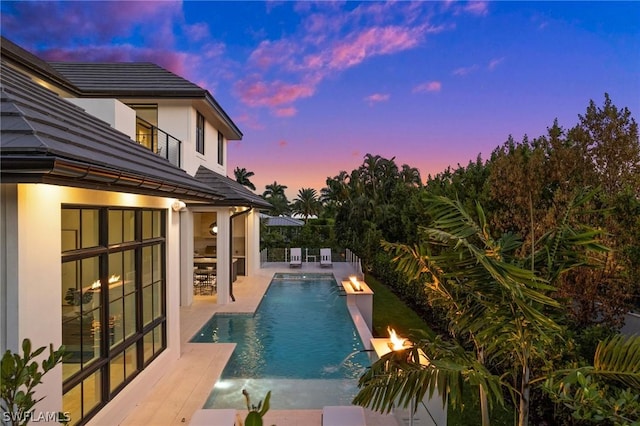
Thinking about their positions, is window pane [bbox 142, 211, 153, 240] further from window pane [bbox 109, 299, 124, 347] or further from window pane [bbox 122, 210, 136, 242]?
window pane [bbox 109, 299, 124, 347]

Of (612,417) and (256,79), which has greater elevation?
(256,79)

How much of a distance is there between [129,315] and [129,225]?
1.67 metres

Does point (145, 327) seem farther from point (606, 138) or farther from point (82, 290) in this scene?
point (606, 138)

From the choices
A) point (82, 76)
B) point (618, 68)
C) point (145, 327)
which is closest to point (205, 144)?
point (82, 76)

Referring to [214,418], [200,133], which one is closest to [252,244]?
[200,133]

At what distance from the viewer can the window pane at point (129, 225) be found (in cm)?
664

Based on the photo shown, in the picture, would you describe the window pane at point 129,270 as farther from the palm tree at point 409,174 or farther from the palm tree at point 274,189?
the palm tree at point 274,189

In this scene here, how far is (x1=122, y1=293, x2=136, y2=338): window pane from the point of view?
675 centimetres

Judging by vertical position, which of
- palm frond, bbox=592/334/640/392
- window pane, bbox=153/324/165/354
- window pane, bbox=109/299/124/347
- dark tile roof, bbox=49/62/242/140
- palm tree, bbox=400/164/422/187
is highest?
dark tile roof, bbox=49/62/242/140

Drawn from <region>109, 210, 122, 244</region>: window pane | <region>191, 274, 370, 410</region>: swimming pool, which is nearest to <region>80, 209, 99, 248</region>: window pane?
<region>109, 210, 122, 244</region>: window pane

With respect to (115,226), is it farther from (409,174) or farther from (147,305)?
(409,174)

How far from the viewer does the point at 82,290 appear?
5.42 meters

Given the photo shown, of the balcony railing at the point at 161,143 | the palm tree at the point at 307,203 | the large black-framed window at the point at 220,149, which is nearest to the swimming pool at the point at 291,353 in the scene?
the balcony railing at the point at 161,143

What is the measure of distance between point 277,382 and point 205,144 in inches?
458
